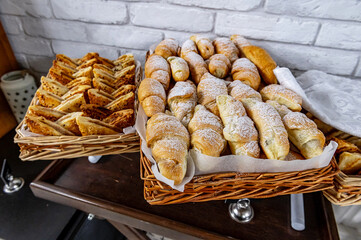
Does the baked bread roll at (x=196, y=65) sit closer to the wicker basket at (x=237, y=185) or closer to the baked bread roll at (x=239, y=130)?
the baked bread roll at (x=239, y=130)

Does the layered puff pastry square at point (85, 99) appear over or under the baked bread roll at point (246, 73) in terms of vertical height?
under

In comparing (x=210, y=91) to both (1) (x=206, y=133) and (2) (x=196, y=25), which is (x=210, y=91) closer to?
(1) (x=206, y=133)

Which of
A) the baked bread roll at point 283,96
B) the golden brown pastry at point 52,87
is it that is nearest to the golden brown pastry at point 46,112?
the golden brown pastry at point 52,87

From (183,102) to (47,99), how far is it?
0.52 m

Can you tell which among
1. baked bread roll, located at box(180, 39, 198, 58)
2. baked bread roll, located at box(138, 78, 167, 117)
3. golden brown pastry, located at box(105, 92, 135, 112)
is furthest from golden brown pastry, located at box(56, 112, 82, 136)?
baked bread roll, located at box(180, 39, 198, 58)

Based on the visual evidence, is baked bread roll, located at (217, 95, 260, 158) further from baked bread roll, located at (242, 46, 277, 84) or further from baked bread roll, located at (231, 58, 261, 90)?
baked bread roll, located at (242, 46, 277, 84)

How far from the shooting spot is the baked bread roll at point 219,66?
2.85ft

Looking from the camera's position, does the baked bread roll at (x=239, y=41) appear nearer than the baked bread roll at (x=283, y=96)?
No

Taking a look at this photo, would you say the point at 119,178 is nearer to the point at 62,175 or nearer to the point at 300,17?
the point at 62,175

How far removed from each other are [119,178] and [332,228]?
70 centimetres

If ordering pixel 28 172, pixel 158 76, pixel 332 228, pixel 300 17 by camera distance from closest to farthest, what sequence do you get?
pixel 332 228 < pixel 158 76 < pixel 300 17 < pixel 28 172

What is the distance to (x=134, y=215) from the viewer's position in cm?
73

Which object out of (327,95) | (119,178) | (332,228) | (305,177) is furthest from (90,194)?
(327,95)

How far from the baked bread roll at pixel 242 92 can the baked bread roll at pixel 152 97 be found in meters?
0.22
